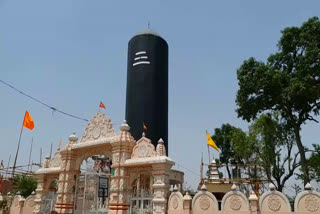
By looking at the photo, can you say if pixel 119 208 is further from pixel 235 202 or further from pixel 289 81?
pixel 289 81

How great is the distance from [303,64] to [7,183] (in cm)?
3500

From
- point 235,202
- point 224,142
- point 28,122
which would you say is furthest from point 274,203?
point 224,142

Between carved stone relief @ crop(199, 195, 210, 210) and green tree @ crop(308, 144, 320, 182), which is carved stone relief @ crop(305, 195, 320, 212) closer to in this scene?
carved stone relief @ crop(199, 195, 210, 210)

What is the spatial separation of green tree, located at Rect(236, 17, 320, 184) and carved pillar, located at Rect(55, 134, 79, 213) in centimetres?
1193

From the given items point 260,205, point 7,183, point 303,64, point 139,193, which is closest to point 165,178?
point 139,193

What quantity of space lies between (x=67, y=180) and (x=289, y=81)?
14.7 metres

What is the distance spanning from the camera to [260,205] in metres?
11.1

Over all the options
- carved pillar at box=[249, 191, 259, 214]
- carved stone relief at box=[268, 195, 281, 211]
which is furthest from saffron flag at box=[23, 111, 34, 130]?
carved stone relief at box=[268, 195, 281, 211]

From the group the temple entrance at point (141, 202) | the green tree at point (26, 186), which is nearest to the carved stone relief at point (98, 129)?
the temple entrance at point (141, 202)

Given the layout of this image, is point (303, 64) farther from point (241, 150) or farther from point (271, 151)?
point (241, 150)

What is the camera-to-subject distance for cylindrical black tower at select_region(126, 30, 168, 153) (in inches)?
938

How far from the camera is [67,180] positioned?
16031mm

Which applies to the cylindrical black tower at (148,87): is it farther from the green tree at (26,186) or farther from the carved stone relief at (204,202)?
the carved stone relief at (204,202)

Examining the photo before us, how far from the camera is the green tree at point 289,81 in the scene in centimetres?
1742
